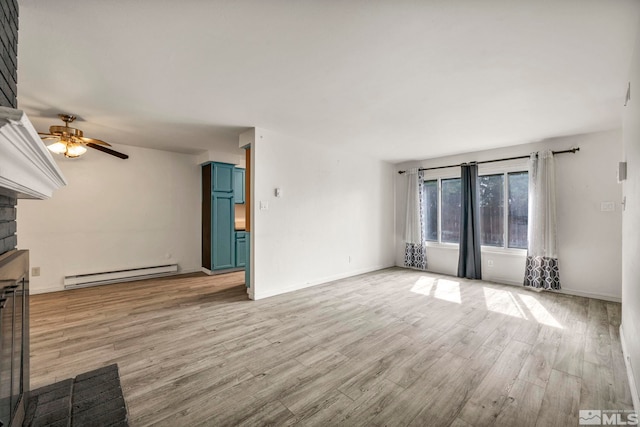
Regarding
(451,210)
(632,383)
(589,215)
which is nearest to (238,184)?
(451,210)

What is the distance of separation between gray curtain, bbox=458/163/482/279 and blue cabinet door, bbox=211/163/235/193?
15.3ft

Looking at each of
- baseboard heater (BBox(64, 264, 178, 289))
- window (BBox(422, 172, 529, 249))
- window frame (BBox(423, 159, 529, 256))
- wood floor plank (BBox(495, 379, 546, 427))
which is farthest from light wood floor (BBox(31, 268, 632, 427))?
window (BBox(422, 172, 529, 249))

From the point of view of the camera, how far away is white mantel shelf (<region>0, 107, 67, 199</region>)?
2.19ft

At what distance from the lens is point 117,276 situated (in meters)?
4.61

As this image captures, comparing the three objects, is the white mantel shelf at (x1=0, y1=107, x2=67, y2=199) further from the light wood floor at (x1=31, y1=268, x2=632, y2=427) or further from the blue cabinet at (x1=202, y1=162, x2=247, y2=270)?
the blue cabinet at (x1=202, y1=162, x2=247, y2=270)

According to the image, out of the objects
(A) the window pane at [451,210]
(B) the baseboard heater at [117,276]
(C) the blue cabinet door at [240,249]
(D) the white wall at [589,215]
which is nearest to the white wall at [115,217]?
(B) the baseboard heater at [117,276]

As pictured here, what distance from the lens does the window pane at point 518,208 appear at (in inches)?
177

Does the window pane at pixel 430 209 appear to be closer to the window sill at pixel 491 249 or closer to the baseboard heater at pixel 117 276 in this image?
the window sill at pixel 491 249

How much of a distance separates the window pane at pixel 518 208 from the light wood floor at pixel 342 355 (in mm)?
1062

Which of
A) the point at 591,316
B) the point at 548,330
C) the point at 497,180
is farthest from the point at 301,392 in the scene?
the point at 497,180

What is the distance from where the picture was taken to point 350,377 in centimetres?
199

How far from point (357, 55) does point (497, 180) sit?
414 centimetres

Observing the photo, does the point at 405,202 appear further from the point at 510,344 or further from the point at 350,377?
the point at 350,377

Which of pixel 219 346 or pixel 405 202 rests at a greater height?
pixel 405 202
